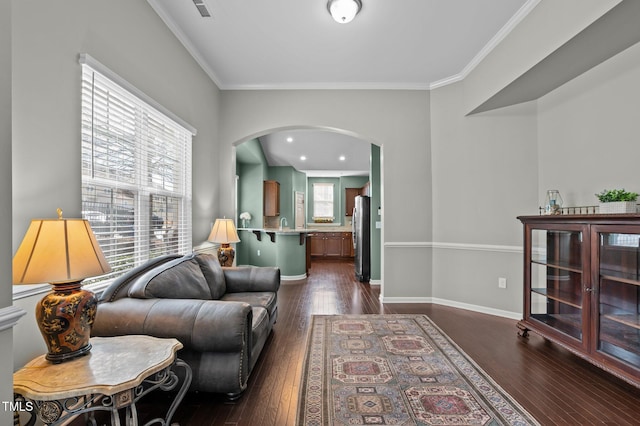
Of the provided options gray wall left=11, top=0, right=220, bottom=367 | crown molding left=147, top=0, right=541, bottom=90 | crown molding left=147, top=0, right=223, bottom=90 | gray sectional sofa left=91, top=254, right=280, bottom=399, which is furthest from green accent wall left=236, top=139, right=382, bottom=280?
gray sectional sofa left=91, top=254, right=280, bottom=399

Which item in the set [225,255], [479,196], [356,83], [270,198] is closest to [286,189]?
[270,198]

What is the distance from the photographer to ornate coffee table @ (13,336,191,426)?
Answer: 115 centimetres

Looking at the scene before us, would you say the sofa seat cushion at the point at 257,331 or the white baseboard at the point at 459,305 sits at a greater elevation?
the sofa seat cushion at the point at 257,331

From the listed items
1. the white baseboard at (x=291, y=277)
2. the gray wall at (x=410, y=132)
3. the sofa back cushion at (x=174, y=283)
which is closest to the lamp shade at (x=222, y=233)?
the gray wall at (x=410, y=132)

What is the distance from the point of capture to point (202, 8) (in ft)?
8.98

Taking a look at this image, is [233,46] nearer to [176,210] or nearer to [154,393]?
[176,210]

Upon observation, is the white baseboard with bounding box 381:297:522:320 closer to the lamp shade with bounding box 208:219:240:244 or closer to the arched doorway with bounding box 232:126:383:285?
the arched doorway with bounding box 232:126:383:285

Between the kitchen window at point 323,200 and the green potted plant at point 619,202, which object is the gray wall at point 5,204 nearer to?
the green potted plant at point 619,202

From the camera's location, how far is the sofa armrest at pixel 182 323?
70.9 inches

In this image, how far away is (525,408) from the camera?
6.32ft

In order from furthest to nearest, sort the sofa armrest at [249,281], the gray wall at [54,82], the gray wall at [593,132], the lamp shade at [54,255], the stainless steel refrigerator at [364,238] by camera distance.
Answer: the stainless steel refrigerator at [364,238]
the sofa armrest at [249,281]
the gray wall at [593,132]
the gray wall at [54,82]
the lamp shade at [54,255]

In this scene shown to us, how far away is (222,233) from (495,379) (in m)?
2.94

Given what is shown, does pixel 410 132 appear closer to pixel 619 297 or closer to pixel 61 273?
pixel 619 297

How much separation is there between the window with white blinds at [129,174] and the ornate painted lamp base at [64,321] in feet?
2.57
